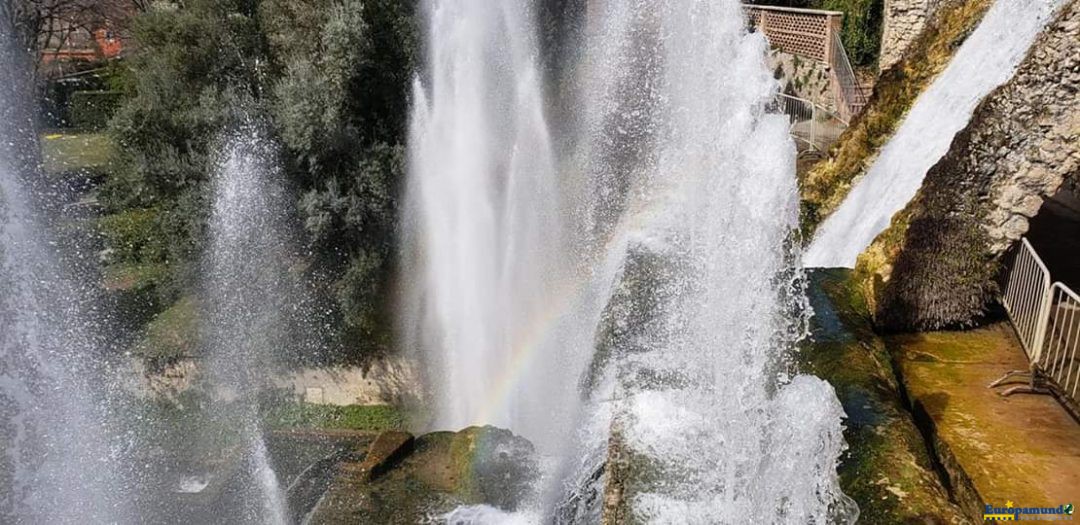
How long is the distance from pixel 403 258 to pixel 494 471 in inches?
197

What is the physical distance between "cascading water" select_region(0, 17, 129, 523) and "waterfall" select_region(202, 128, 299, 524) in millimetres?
2245

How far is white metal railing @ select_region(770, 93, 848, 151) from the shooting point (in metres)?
13.8

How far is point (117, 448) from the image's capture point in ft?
28.4

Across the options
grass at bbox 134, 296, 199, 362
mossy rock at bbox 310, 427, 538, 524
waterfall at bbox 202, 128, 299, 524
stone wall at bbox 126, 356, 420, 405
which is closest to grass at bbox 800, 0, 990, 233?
mossy rock at bbox 310, 427, 538, 524

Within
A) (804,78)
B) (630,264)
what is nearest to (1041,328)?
(630,264)

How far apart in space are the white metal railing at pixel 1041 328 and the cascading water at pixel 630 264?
161 centimetres

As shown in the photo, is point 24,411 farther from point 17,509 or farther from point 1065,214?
point 1065,214

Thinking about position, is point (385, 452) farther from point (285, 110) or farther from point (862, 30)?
point (862, 30)

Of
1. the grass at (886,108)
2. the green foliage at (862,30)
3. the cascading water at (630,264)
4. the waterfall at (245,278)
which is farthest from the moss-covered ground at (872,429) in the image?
the green foliage at (862,30)

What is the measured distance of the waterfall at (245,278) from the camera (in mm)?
10680

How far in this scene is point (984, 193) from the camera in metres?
5.89

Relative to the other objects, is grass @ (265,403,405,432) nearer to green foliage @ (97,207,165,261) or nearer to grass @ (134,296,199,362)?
grass @ (134,296,199,362)

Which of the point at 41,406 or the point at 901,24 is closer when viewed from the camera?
the point at 41,406

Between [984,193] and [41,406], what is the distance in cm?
838
